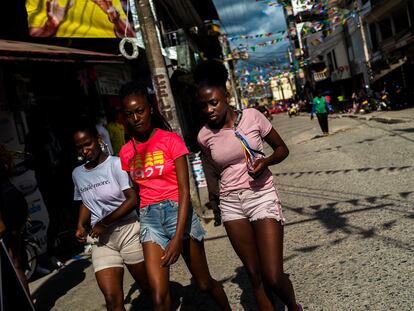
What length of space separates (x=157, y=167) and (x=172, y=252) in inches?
21.4

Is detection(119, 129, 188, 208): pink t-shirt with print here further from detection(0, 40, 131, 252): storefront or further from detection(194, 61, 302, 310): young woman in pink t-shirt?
detection(0, 40, 131, 252): storefront

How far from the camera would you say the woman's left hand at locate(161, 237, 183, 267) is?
2650 millimetres

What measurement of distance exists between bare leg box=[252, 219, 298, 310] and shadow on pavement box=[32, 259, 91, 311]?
2.86m

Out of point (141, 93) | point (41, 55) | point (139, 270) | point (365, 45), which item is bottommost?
point (139, 270)

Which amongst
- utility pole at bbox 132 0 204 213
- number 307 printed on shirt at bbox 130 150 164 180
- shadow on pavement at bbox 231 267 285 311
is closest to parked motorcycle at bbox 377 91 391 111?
utility pole at bbox 132 0 204 213

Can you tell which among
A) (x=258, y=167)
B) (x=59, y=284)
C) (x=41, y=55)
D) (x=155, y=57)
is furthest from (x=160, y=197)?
(x=155, y=57)

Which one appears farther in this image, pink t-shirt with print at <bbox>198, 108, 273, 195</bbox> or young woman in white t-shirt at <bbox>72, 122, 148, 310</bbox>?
young woman in white t-shirt at <bbox>72, 122, 148, 310</bbox>

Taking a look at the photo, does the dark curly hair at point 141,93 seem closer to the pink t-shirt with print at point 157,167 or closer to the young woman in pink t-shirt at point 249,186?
the pink t-shirt with print at point 157,167

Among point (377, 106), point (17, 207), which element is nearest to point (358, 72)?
point (377, 106)

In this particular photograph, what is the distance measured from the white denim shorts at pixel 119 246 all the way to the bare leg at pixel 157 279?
396mm

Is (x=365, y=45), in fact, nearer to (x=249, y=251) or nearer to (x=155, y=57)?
(x=155, y=57)

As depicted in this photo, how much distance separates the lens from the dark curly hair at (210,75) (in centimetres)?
296

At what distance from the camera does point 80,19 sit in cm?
848

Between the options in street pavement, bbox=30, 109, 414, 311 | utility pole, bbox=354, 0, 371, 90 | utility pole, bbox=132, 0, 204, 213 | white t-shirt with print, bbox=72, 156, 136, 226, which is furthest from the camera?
utility pole, bbox=354, 0, 371, 90
